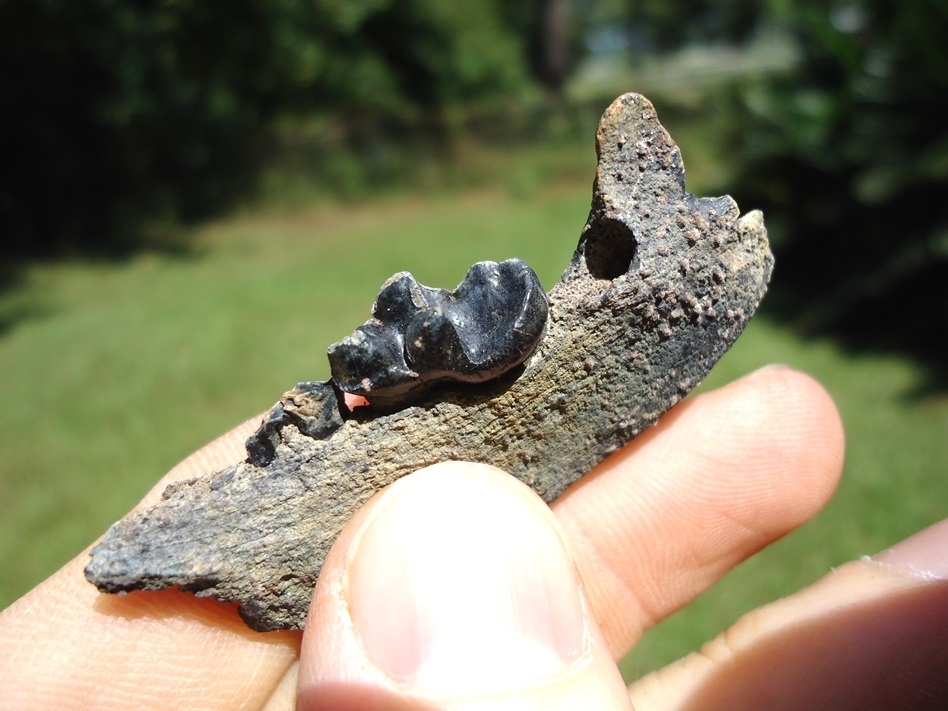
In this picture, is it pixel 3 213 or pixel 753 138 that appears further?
pixel 3 213

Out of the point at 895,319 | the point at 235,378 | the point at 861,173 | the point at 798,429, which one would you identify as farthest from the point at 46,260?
the point at 798,429

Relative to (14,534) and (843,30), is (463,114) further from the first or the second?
(14,534)

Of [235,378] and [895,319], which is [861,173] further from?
[235,378]

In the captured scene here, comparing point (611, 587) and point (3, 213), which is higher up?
point (3, 213)

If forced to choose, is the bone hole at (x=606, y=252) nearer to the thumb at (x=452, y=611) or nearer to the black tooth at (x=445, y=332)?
the black tooth at (x=445, y=332)

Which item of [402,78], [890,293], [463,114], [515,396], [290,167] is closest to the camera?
[515,396]

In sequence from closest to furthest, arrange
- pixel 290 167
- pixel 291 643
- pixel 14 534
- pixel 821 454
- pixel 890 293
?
1. pixel 291 643
2. pixel 821 454
3. pixel 14 534
4. pixel 890 293
5. pixel 290 167

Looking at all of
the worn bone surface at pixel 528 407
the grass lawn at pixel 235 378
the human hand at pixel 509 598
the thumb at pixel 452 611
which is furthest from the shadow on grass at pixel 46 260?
the thumb at pixel 452 611

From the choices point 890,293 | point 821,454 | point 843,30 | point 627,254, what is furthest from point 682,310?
point 843,30
